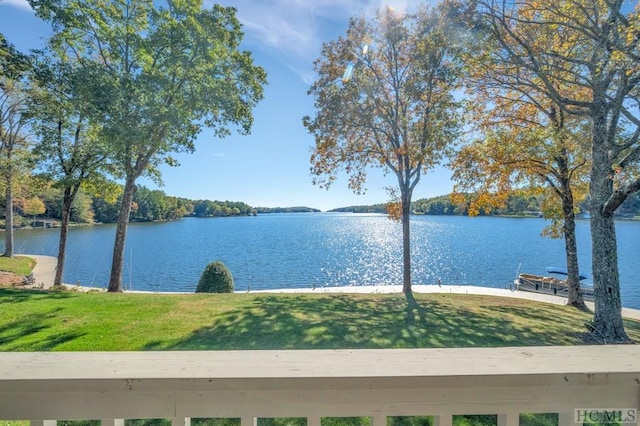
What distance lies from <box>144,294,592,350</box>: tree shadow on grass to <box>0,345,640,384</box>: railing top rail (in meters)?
3.80

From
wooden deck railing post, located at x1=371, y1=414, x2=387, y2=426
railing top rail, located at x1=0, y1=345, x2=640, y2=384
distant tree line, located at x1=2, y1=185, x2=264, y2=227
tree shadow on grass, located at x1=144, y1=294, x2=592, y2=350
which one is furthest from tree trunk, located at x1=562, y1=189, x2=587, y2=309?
distant tree line, located at x1=2, y1=185, x2=264, y2=227

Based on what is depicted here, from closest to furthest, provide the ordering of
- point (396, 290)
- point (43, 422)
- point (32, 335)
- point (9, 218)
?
point (43, 422) < point (32, 335) < point (396, 290) < point (9, 218)

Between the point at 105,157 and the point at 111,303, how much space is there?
21.4 feet

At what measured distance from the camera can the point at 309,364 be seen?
0.94m

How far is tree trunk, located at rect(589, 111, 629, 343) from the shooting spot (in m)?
5.42

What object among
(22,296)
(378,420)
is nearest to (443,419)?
(378,420)

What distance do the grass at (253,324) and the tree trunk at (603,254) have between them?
1.76 ft

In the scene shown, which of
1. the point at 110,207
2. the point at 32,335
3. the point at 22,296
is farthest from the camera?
the point at 110,207

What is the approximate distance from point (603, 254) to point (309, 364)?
6833 mm

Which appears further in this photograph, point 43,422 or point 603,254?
point 603,254

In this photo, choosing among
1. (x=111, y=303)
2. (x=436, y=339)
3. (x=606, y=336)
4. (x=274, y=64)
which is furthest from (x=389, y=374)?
(x=274, y=64)

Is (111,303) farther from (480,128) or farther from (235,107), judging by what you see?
(480,128)

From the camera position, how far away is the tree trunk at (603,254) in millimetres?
5422

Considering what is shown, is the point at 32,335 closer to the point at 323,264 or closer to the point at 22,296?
the point at 22,296
